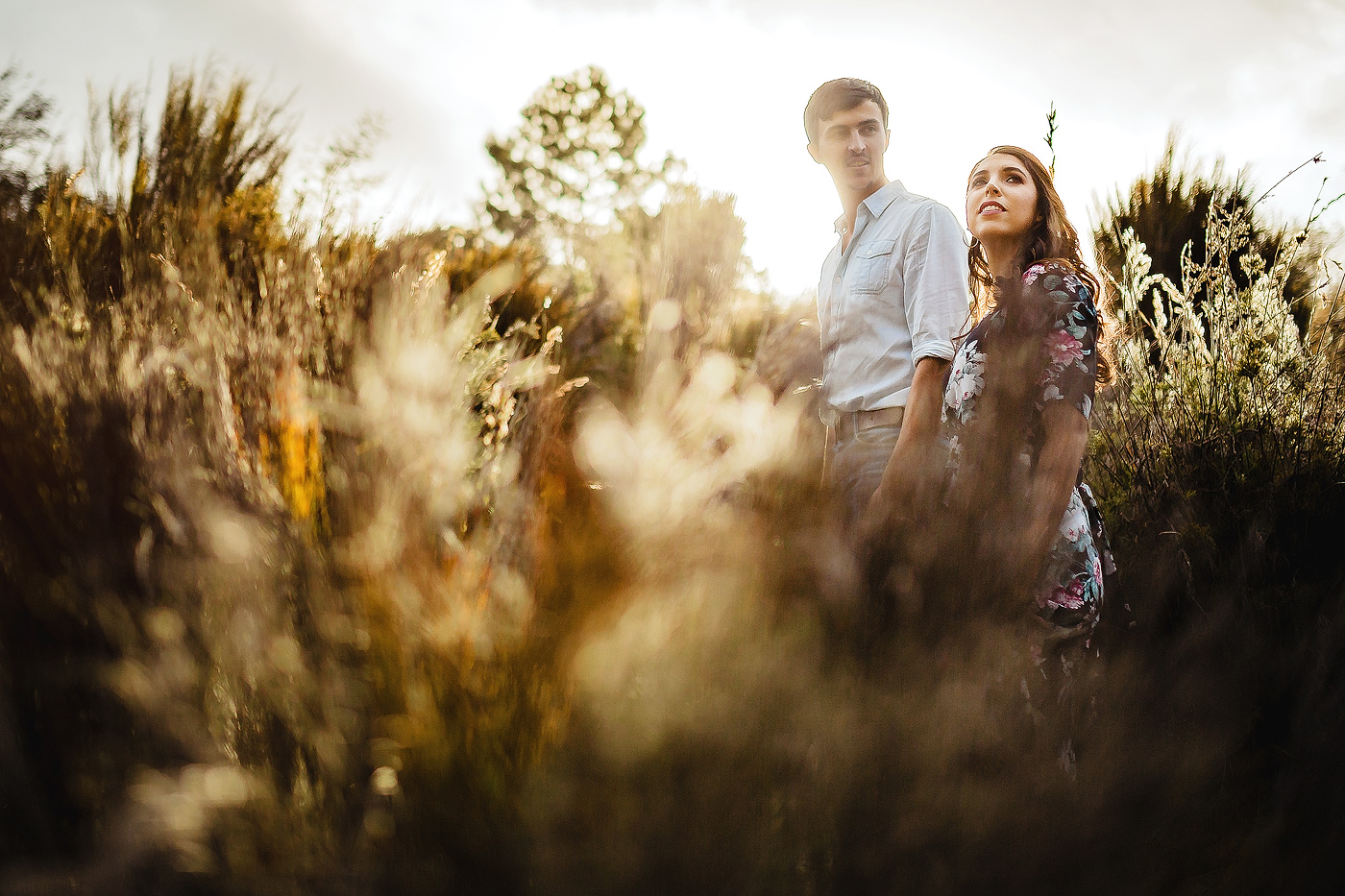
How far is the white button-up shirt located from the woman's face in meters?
0.08

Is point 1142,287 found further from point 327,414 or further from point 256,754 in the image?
point 256,754

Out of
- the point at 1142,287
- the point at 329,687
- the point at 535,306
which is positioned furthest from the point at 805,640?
the point at 535,306

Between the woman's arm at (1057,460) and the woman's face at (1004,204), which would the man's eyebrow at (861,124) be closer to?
the woman's face at (1004,204)

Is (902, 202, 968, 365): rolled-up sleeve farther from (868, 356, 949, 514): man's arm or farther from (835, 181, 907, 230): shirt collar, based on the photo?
(835, 181, 907, 230): shirt collar

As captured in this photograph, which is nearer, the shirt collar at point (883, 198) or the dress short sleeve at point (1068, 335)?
the dress short sleeve at point (1068, 335)

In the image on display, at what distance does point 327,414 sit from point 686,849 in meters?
0.72

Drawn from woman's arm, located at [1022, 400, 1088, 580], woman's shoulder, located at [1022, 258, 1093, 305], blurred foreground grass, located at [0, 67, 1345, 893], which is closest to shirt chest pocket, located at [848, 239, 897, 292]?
woman's shoulder, located at [1022, 258, 1093, 305]

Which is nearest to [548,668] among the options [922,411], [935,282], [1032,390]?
[1032,390]

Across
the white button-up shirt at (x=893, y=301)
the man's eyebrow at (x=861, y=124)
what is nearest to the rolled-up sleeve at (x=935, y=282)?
the white button-up shirt at (x=893, y=301)

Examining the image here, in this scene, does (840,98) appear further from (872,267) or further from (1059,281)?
(1059,281)

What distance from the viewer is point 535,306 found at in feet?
11.8

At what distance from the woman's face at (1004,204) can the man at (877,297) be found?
8 centimetres

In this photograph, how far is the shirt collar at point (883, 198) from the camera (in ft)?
6.91

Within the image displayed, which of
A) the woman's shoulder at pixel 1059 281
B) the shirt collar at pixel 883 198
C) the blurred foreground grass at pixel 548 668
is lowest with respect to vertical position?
the blurred foreground grass at pixel 548 668
